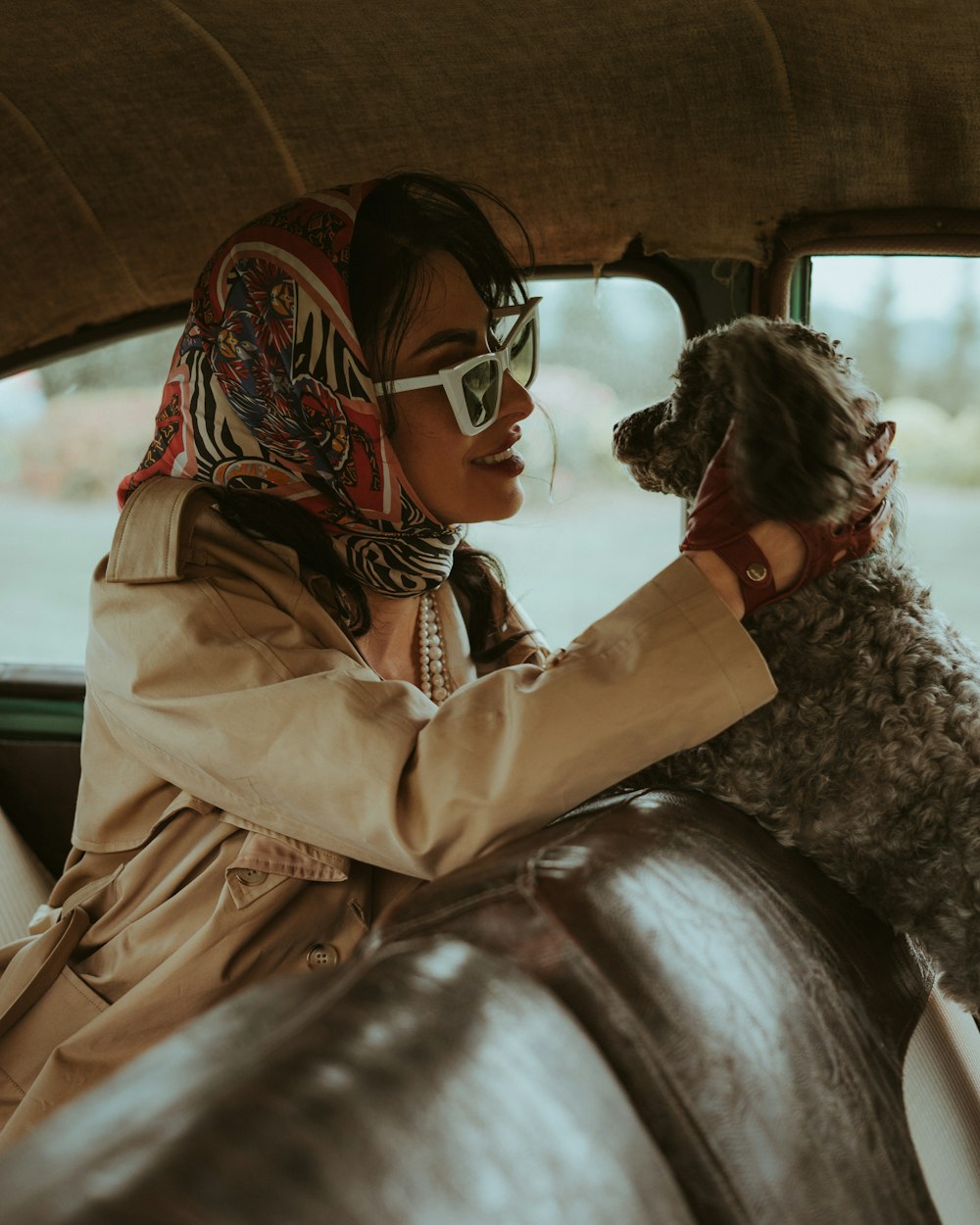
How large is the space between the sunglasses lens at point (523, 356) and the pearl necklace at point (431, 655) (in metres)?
0.37

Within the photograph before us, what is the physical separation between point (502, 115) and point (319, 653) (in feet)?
3.27

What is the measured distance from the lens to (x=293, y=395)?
142 centimetres

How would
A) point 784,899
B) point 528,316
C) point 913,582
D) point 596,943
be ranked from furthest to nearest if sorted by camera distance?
1. point 528,316
2. point 913,582
3. point 784,899
4. point 596,943

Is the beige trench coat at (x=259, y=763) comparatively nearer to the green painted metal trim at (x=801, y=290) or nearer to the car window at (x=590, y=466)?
the car window at (x=590, y=466)

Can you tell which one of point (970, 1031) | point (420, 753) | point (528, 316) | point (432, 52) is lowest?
point (970, 1031)

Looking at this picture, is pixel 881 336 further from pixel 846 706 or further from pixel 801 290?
pixel 846 706

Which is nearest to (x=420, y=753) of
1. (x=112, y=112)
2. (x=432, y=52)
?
(x=432, y=52)

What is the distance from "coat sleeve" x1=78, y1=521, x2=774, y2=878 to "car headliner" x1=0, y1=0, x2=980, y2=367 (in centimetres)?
90

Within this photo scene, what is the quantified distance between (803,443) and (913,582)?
1.22 ft

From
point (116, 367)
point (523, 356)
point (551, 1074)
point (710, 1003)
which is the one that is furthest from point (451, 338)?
point (116, 367)

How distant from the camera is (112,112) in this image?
1816mm

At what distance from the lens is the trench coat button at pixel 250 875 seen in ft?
4.08

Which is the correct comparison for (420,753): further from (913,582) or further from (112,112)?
(112,112)

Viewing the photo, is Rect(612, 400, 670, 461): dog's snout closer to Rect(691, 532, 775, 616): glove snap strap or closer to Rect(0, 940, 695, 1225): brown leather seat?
Rect(691, 532, 775, 616): glove snap strap
